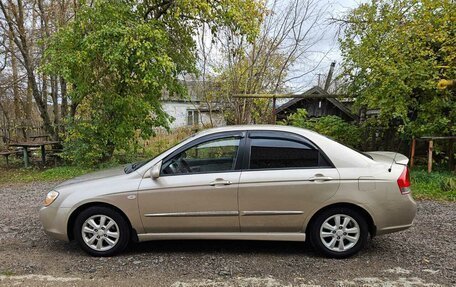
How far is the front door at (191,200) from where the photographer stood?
4.07 metres

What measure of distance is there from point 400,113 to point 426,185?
1.89m

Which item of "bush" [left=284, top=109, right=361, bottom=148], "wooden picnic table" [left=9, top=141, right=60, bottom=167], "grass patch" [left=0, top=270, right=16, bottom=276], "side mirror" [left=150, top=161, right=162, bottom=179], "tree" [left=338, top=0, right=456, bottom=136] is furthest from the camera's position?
"wooden picnic table" [left=9, top=141, right=60, bottom=167]

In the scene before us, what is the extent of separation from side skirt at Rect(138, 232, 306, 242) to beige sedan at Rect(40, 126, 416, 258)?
1 cm

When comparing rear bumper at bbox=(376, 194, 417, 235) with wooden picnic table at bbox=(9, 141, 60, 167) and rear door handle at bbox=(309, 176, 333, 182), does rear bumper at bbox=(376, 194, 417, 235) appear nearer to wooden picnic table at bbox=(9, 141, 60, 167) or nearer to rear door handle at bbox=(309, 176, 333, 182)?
rear door handle at bbox=(309, 176, 333, 182)

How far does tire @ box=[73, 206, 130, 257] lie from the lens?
416cm

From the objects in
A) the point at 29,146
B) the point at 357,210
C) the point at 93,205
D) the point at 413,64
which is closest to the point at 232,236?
the point at 357,210

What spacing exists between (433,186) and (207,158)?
5.82 metres

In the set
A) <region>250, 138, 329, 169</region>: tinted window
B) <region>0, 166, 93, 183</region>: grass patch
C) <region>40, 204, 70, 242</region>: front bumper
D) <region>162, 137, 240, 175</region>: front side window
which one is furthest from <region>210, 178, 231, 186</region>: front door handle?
<region>0, 166, 93, 183</region>: grass patch

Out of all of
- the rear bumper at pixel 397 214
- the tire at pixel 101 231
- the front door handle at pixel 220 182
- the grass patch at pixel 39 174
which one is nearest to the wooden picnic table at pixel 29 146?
the grass patch at pixel 39 174

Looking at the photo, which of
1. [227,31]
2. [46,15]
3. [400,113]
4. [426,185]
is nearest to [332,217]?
[426,185]

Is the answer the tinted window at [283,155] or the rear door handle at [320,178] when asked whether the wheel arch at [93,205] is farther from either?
the rear door handle at [320,178]

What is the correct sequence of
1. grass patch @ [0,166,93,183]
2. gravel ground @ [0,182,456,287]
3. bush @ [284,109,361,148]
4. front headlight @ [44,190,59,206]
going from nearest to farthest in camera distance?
gravel ground @ [0,182,456,287], front headlight @ [44,190,59,206], grass patch @ [0,166,93,183], bush @ [284,109,361,148]

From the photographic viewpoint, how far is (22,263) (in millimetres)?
4027

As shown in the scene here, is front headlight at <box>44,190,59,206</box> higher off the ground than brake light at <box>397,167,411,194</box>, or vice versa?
brake light at <box>397,167,411,194</box>
